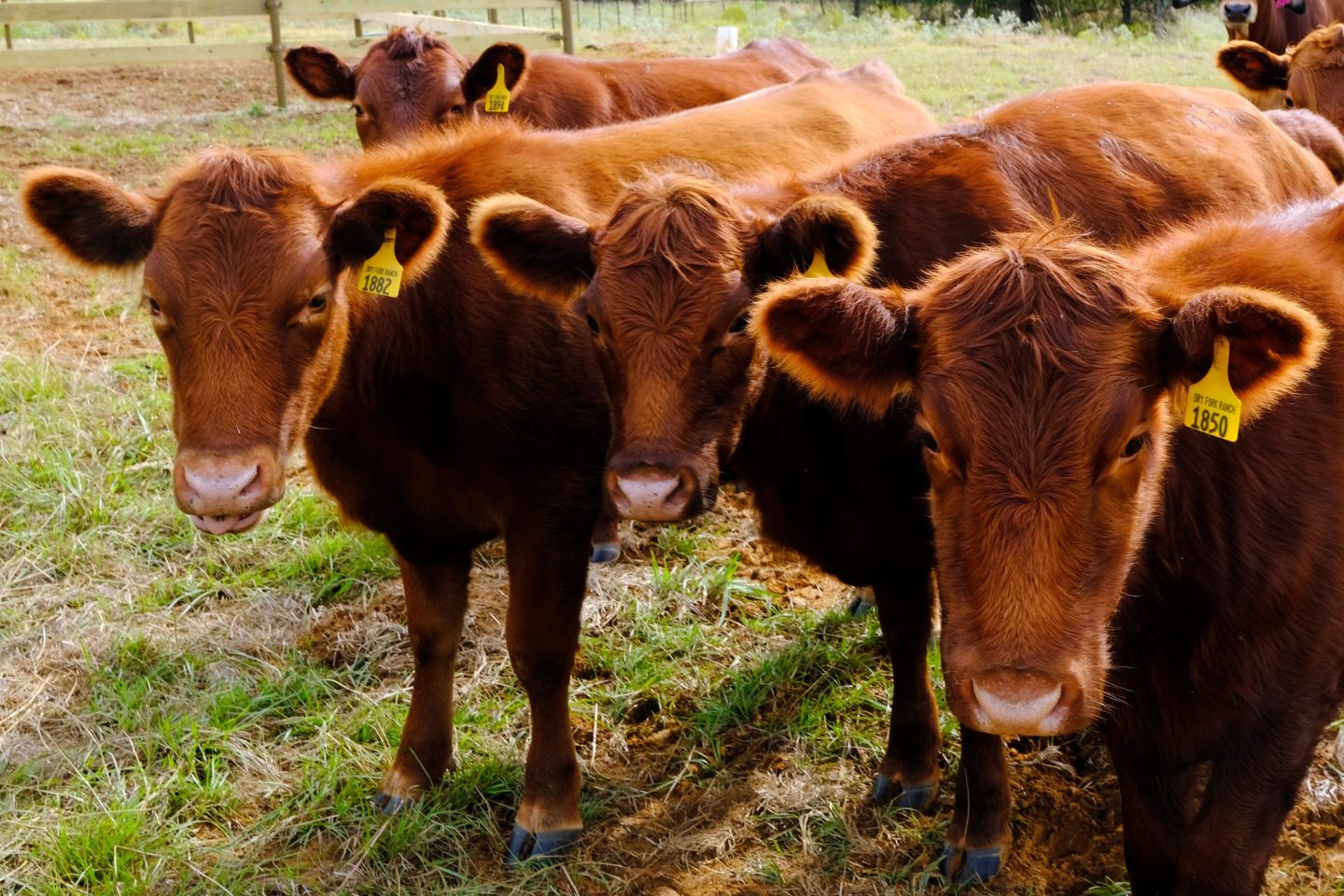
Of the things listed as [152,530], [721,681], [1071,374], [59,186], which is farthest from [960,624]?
[152,530]

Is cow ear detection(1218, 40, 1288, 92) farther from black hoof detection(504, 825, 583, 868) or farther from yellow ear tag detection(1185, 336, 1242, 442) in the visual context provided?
black hoof detection(504, 825, 583, 868)

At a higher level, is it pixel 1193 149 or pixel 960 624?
pixel 1193 149

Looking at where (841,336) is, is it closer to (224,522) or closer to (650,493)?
(650,493)

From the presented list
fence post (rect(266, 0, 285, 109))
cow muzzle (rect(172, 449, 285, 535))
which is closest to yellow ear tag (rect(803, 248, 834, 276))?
cow muzzle (rect(172, 449, 285, 535))

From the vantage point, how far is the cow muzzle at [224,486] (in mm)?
3102

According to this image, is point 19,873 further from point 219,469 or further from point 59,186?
point 59,186

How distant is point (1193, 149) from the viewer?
463cm

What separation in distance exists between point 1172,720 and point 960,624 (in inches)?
30.1

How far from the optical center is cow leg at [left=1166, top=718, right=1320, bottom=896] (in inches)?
109

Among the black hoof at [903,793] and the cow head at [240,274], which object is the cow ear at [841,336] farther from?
the black hoof at [903,793]

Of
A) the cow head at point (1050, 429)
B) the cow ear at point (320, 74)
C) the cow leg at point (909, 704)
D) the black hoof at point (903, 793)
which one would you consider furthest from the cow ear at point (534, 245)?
the cow ear at point (320, 74)

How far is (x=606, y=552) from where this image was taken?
5.54 metres

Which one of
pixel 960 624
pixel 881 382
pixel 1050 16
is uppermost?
pixel 881 382

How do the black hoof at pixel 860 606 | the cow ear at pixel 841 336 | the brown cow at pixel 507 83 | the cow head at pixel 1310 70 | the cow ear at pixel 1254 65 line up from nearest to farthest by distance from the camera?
1. the cow ear at pixel 841 336
2. the black hoof at pixel 860 606
3. the brown cow at pixel 507 83
4. the cow head at pixel 1310 70
5. the cow ear at pixel 1254 65
